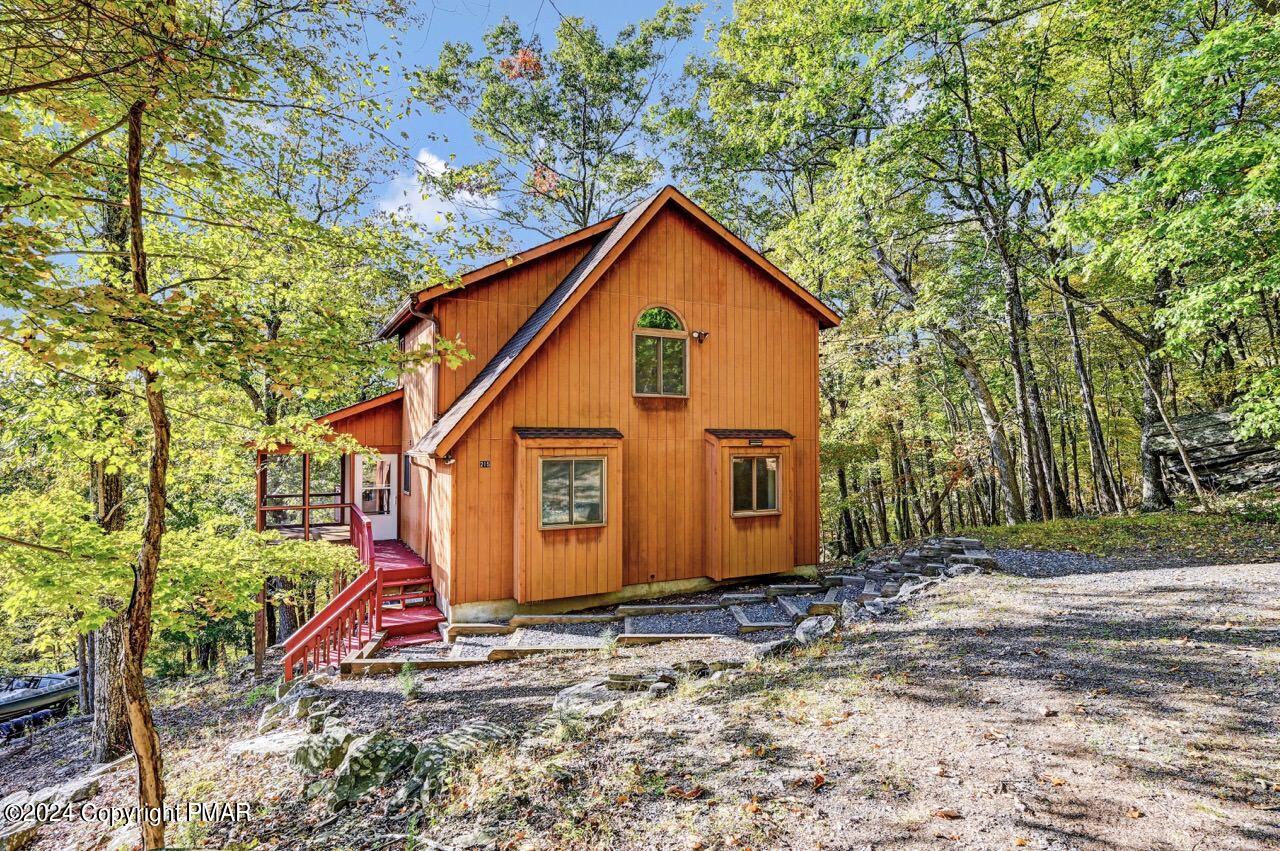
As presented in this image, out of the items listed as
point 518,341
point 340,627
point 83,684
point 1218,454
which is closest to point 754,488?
point 518,341

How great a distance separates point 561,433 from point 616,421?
1.15 metres

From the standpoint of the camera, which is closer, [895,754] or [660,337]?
[895,754]

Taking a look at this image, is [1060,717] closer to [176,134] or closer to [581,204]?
[176,134]

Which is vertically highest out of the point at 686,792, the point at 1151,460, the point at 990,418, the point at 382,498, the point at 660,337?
the point at 660,337

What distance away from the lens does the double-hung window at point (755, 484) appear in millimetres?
10406

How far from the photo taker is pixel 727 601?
9.41 meters

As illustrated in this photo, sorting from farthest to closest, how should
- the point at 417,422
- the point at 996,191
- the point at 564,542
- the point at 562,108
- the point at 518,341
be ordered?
the point at 562,108 < the point at 996,191 < the point at 417,422 < the point at 518,341 < the point at 564,542

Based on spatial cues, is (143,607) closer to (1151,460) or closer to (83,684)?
(83,684)

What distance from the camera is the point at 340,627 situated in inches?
346

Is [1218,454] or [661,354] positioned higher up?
[661,354]

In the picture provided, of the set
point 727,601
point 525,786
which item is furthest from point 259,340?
point 727,601

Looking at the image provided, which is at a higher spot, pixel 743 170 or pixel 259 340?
pixel 743 170

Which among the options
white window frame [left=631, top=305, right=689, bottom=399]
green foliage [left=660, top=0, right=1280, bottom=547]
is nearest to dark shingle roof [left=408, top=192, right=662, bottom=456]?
white window frame [left=631, top=305, right=689, bottom=399]

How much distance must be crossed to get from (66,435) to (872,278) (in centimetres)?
2033
